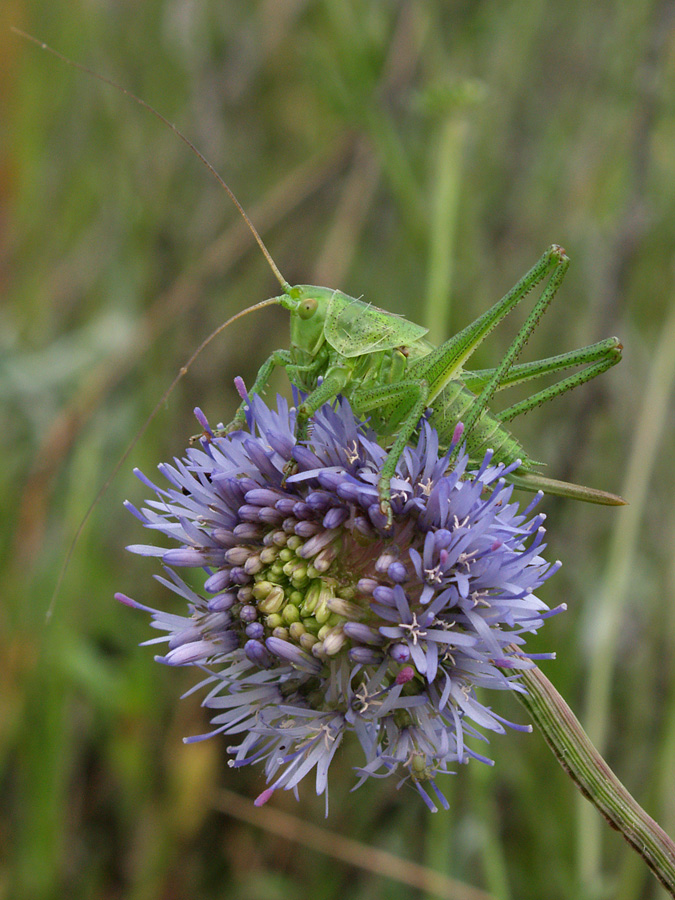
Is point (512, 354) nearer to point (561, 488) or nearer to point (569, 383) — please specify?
point (569, 383)

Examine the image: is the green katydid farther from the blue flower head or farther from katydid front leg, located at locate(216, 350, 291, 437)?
the blue flower head

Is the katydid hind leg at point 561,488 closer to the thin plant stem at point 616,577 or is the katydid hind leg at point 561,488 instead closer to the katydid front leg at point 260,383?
the katydid front leg at point 260,383

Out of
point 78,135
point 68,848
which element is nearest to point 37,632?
point 68,848

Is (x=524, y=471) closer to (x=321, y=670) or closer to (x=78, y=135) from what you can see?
(x=321, y=670)

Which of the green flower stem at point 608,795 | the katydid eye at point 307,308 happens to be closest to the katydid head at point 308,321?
the katydid eye at point 307,308

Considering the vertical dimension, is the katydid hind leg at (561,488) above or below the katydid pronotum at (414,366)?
below

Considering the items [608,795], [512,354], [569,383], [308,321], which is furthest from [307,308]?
[608,795]
